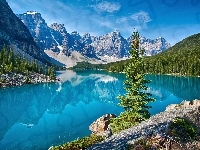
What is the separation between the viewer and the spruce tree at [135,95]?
120 feet

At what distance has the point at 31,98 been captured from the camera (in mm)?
111562

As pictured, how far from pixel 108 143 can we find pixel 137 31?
2546 cm

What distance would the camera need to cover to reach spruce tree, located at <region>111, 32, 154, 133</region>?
36438 mm

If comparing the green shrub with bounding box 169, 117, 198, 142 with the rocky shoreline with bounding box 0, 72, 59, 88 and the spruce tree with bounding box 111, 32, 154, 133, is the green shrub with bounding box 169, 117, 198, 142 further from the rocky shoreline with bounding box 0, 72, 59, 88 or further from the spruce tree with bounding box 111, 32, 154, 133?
the rocky shoreline with bounding box 0, 72, 59, 88

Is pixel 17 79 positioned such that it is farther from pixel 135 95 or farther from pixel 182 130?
pixel 182 130

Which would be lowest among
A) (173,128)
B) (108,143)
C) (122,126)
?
(122,126)

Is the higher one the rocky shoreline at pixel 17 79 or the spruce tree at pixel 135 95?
the spruce tree at pixel 135 95

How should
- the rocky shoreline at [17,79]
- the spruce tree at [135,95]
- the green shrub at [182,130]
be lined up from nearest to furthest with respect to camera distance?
the green shrub at [182,130], the spruce tree at [135,95], the rocky shoreline at [17,79]

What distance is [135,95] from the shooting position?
124ft

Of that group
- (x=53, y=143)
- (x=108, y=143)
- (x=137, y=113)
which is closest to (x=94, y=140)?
(x=108, y=143)

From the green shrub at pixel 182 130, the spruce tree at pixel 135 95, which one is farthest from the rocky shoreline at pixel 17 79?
the green shrub at pixel 182 130

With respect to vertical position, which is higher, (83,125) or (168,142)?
(168,142)

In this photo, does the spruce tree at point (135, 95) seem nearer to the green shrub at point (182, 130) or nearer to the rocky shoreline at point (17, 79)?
the green shrub at point (182, 130)

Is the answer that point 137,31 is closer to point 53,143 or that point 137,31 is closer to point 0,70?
point 53,143
